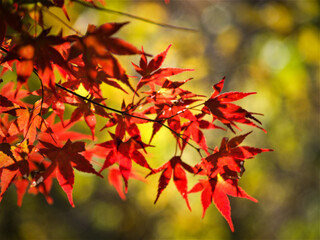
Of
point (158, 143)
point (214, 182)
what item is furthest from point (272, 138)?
point (214, 182)

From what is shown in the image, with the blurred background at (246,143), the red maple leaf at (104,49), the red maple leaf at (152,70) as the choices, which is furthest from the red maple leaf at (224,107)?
the blurred background at (246,143)

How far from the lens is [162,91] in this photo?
770 mm

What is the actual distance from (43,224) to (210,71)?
313 cm

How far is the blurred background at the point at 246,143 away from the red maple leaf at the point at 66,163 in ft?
9.79

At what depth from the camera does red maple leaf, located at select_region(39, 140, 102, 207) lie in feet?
2.28

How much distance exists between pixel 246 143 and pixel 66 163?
161 inches

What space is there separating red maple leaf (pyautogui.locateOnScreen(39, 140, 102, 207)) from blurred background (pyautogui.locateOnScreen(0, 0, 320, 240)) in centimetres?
298

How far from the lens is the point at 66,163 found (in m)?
0.71

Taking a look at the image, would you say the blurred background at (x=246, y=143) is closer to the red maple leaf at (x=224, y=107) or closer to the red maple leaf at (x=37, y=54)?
the red maple leaf at (x=224, y=107)

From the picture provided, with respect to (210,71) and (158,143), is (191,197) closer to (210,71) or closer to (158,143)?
(158,143)

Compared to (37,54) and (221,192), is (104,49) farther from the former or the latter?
(221,192)

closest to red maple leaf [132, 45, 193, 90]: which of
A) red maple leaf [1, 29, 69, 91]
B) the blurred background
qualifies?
red maple leaf [1, 29, 69, 91]

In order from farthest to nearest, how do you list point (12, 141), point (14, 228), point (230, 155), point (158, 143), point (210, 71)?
point (210, 71), point (14, 228), point (158, 143), point (12, 141), point (230, 155)

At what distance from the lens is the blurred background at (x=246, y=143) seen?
412 centimetres
